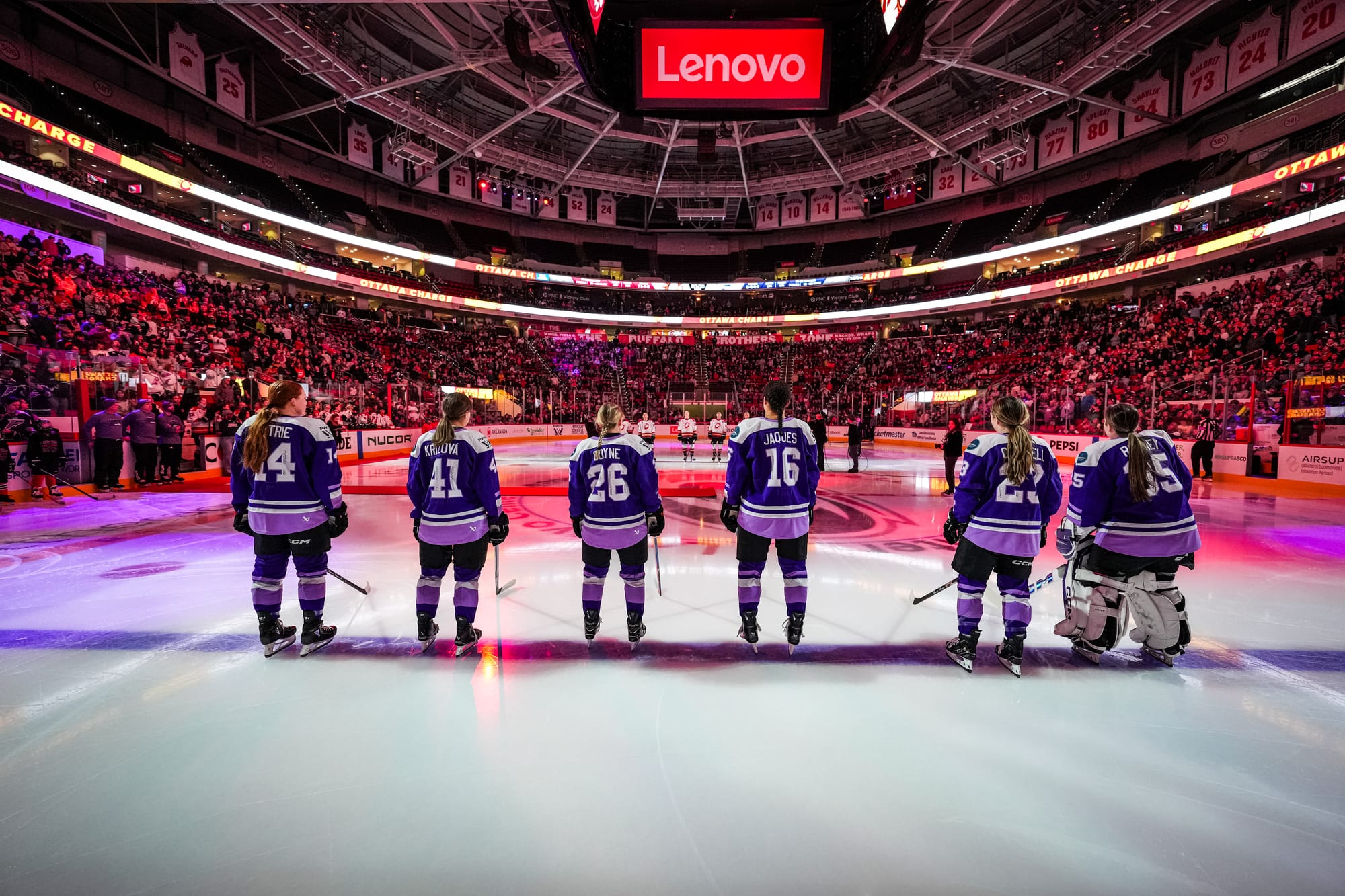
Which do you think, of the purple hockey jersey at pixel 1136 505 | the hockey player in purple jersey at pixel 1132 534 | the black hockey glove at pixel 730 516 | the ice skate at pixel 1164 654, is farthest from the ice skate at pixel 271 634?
the ice skate at pixel 1164 654

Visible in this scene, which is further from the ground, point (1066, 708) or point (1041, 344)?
point (1041, 344)

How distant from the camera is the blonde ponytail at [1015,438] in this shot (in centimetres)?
321

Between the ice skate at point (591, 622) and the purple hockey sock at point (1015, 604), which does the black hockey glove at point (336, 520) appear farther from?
the purple hockey sock at point (1015, 604)

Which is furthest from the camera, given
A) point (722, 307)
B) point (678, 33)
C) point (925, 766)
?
point (722, 307)

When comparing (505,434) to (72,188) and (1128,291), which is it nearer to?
(72,188)

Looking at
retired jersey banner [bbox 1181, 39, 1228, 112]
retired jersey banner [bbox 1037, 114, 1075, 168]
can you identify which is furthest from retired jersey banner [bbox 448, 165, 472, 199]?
retired jersey banner [bbox 1181, 39, 1228, 112]

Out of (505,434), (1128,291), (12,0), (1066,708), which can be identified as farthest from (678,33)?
(1128,291)

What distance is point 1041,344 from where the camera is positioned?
1088 inches

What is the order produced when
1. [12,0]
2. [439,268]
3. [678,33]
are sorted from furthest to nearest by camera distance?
[439,268] < [12,0] < [678,33]

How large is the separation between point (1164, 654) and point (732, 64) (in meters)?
5.38

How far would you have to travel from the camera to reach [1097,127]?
26.1 meters

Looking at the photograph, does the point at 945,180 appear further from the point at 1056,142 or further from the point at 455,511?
the point at 455,511

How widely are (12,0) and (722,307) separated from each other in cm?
3629

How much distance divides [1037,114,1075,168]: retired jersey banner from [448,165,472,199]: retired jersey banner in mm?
31554
